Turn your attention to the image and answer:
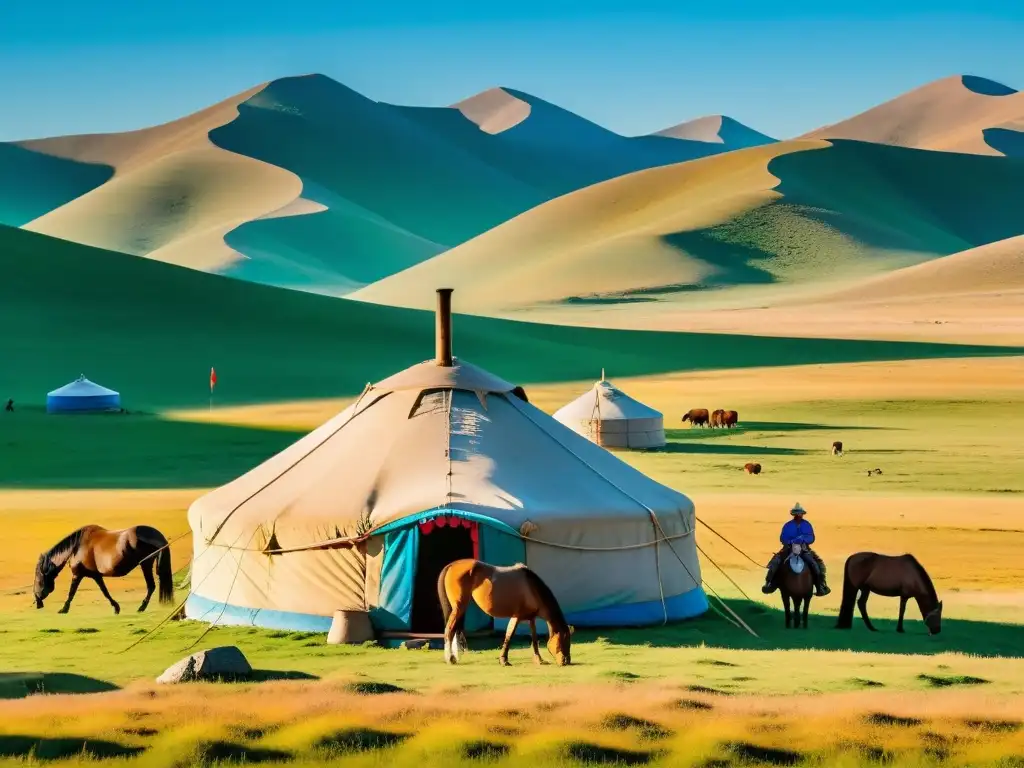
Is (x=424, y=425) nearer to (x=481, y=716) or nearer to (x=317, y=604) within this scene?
(x=317, y=604)

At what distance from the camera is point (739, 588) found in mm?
19328

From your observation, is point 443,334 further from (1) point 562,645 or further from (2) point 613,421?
(2) point 613,421

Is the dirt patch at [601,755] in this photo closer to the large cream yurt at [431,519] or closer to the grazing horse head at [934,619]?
the large cream yurt at [431,519]

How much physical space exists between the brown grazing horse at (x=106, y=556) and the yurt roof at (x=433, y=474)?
1.79 feet

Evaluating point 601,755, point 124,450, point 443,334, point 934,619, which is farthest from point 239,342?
point 601,755

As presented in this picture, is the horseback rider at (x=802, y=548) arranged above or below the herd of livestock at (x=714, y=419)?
below

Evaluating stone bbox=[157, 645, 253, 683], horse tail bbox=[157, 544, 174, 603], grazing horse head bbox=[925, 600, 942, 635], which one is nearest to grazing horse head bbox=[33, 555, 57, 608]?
horse tail bbox=[157, 544, 174, 603]

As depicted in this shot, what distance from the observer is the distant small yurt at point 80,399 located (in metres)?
48.7

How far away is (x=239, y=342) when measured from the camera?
7538 cm

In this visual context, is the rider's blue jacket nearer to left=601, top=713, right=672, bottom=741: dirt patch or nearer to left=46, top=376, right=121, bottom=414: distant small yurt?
left=601, top=713, right=672, bottom=741: dirt patch

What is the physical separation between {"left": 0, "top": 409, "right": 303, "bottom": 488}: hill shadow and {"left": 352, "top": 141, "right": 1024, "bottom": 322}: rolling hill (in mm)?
88146

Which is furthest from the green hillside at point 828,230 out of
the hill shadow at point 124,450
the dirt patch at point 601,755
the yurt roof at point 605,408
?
the dirt patch at point 601,755

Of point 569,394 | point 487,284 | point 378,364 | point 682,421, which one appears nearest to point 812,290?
point 487,284

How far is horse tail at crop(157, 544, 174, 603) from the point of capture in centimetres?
1820
